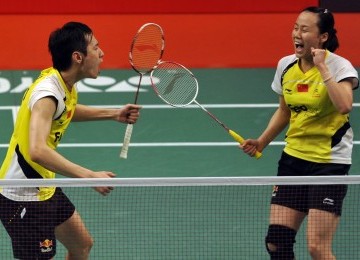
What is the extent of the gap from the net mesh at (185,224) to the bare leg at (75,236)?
529mm

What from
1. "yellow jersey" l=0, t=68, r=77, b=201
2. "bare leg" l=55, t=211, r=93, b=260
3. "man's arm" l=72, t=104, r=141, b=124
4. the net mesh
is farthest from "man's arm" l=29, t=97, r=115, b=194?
the net mesh

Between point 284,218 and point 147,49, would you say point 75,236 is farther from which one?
point 147,49

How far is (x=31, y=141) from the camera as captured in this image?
620 centimetres

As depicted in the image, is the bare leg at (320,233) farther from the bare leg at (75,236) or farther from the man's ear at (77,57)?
the man's ear at (77,57)

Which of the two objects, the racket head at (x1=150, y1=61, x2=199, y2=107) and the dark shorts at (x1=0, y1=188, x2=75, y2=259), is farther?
the racket head at (x1=150, y1=61, x2=199, y2=107)

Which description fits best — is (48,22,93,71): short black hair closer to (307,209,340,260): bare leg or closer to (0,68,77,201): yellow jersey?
(0,68,77,201): yellow jersey

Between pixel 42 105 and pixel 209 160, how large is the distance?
3635mm

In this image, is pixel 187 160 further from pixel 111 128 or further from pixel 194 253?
pixel 194 253

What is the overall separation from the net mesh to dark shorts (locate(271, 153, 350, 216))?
24.0 inches

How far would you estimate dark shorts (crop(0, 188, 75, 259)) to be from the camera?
21.3 feet

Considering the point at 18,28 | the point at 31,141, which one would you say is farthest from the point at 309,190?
the point at 18,28

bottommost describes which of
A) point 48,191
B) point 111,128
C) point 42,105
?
point 111,128

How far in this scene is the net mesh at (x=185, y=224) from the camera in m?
7.71

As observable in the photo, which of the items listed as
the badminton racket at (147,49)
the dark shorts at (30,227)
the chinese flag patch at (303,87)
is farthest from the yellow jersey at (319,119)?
the dark shorts at (30,227)
